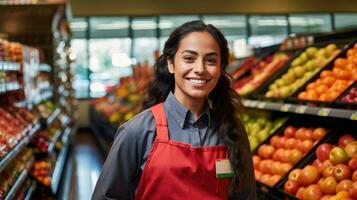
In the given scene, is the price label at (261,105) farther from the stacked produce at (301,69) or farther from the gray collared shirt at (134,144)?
the gray collared shirt at (134,144)

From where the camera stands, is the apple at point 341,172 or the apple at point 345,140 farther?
the apple at point 345,140

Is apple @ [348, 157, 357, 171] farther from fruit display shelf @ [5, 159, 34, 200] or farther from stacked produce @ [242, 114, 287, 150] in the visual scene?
fruit display shelf @ [5, 159, 34, 200]

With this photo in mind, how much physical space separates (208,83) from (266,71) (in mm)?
3926

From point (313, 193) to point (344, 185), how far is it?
22 centimetres

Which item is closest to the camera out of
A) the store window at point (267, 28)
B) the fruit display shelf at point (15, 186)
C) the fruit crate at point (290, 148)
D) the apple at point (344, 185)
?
the apple at point (344, 185)

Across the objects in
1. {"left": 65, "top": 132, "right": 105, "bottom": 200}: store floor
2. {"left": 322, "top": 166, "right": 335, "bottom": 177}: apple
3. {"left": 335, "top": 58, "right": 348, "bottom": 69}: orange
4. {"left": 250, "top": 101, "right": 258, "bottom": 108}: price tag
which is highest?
{"left": 335, "top": 58, "right": 348, "bottom": 69}: orange

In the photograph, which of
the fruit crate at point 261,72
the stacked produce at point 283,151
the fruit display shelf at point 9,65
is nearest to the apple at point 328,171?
the stacked produce at point 283,151

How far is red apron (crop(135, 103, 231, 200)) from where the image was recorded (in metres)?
2.06

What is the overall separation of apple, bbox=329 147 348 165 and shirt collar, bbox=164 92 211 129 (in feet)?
4.40

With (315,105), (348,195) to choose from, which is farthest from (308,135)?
(348,195)

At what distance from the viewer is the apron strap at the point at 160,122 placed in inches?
83.1

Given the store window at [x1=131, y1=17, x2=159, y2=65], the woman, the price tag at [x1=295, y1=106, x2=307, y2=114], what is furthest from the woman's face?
the store window at [x1=131, y1=17, x2=159, y2=65]

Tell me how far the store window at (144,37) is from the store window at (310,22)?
431 centimetres

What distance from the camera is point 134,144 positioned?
2.11 m
